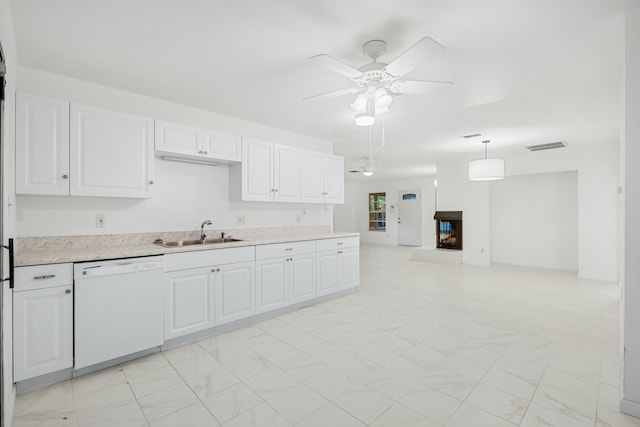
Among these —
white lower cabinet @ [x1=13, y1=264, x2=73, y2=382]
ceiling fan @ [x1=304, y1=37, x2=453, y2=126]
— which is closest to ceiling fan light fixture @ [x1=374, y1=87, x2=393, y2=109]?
ceiling fan @ [x1=304, y1=37, x2=453, y2=126]

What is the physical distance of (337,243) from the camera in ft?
13.8

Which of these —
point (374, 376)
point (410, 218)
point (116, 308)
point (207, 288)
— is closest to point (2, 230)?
point (116, 308)

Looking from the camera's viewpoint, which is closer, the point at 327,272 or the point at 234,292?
the point at 234,292

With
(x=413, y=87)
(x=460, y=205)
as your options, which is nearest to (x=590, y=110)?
(x=413, y=87)

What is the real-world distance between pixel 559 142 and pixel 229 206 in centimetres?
558

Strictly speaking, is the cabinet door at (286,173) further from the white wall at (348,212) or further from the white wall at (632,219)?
the white wall at (348,212)

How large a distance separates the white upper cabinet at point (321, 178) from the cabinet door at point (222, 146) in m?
1.03

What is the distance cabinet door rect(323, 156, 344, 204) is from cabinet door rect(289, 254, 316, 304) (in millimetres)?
1133

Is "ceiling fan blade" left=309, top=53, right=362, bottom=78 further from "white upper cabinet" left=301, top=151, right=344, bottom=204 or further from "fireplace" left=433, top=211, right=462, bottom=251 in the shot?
"fireplace" left=433, top=211, right=462, bottom=251

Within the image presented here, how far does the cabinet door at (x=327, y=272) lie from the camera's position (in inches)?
157

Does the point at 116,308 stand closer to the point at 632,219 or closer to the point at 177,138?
the point at 177,138

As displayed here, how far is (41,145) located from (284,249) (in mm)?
2332

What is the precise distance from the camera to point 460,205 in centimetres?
733

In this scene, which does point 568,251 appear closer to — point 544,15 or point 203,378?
point 544,15
